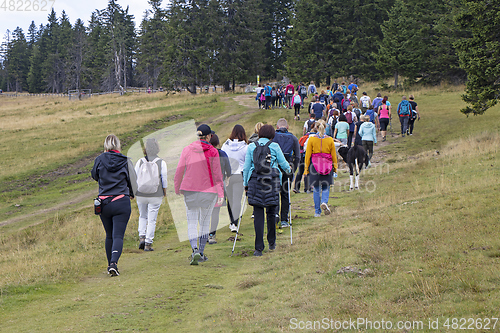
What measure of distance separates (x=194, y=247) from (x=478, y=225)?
14.9 feet

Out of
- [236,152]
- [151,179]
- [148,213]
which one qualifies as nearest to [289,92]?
[236,152]

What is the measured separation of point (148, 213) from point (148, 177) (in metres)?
0.78

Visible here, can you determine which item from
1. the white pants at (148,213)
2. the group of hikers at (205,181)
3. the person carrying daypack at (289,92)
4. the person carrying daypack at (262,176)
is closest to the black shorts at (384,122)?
the person carrying daypack at (289,92)

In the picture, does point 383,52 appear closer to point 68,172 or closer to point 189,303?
point 68,172

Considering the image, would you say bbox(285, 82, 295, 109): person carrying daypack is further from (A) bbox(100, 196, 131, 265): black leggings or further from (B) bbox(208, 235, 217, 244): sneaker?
(A) bbox(100, 196, 131, 265): black leggings

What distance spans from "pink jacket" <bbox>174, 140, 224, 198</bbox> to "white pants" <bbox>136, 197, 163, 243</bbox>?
137 centimetres

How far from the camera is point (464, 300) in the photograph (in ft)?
14.3

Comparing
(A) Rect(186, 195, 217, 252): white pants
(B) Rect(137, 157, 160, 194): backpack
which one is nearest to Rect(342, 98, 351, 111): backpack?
(B) Rect(137, 157, 160, 194): backpack

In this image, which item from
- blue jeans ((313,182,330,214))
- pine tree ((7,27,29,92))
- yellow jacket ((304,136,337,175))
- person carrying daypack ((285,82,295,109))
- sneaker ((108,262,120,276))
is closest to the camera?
sneaker ((108,262,120,276))

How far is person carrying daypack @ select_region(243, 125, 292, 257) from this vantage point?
7.48m

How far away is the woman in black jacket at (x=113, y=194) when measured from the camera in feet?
22.1

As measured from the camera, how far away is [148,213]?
8.58 m

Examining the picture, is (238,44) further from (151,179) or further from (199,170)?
(199,170)

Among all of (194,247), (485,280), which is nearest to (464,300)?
(485,280)
